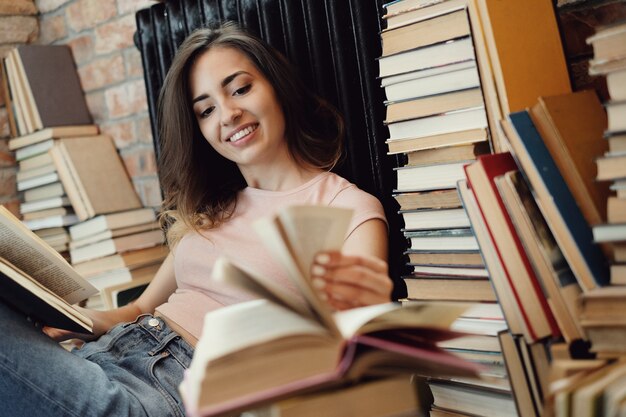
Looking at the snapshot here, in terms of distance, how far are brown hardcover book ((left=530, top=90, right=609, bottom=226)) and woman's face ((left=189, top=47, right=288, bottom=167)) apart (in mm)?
678

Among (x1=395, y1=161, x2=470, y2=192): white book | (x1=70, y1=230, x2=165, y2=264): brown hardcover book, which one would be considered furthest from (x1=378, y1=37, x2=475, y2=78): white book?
(x1=70, y1=230, x2=165, y2=264): brown hardcover book

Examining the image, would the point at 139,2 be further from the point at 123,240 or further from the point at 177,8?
the point at 123,240

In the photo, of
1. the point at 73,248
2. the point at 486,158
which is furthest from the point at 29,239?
the point at 73,248

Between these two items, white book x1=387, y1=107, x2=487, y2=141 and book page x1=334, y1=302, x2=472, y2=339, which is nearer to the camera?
book page x1=334, y1=302, x2=472, y2=339

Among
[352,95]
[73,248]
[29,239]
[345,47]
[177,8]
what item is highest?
[177,8]

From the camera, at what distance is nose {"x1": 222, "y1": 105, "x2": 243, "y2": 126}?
58.5 inches

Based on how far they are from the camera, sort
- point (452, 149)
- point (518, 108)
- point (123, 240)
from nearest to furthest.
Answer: point (518, 108)
point (452, 149)
point (123, 240)

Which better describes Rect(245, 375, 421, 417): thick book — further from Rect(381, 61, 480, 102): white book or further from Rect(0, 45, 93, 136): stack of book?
Rect(0, 45, 93, 136): stack of book

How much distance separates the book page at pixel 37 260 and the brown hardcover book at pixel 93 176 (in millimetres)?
778

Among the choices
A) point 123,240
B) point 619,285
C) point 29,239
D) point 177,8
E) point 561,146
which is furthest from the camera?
point 123,240

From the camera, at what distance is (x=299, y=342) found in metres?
0.69

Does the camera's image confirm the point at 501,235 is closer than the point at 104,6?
Yes

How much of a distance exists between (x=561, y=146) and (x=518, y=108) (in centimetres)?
13

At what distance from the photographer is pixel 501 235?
96 centimetres
